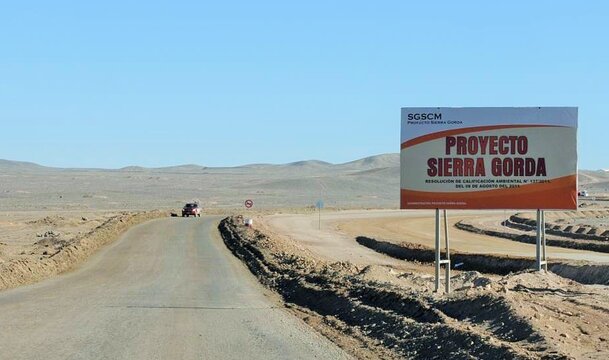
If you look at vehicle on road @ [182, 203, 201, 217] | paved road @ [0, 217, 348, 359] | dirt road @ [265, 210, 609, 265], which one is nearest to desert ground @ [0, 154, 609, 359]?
paved road @ [0, 217, 348, 359]

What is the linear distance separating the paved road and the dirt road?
50.0ft

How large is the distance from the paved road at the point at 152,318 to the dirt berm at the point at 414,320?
70cm

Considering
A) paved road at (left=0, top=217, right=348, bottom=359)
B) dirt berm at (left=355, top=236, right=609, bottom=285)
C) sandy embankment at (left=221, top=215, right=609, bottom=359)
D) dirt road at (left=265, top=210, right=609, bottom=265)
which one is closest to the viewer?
sandy embankment at (left=221, top=215, right=609, bottom=359)

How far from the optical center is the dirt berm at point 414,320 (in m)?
11.4

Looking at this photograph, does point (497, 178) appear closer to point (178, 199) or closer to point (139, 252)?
point (139, 252)

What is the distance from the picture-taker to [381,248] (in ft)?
160

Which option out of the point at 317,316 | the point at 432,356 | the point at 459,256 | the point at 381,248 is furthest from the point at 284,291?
the point at 381,248

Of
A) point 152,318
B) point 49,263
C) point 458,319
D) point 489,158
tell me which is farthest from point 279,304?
point 49,263

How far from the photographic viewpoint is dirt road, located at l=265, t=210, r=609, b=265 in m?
42.0

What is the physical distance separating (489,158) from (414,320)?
6.53 m

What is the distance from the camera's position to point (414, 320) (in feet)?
47.1

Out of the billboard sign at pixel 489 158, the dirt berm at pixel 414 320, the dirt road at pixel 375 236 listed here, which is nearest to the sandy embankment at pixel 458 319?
the dirt berm at pixel 414 320

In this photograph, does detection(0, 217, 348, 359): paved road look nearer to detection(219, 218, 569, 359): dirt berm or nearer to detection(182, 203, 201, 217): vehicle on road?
detection(219, 218, 569, 359): dirt berm

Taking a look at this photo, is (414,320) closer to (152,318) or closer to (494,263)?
(152,318)
